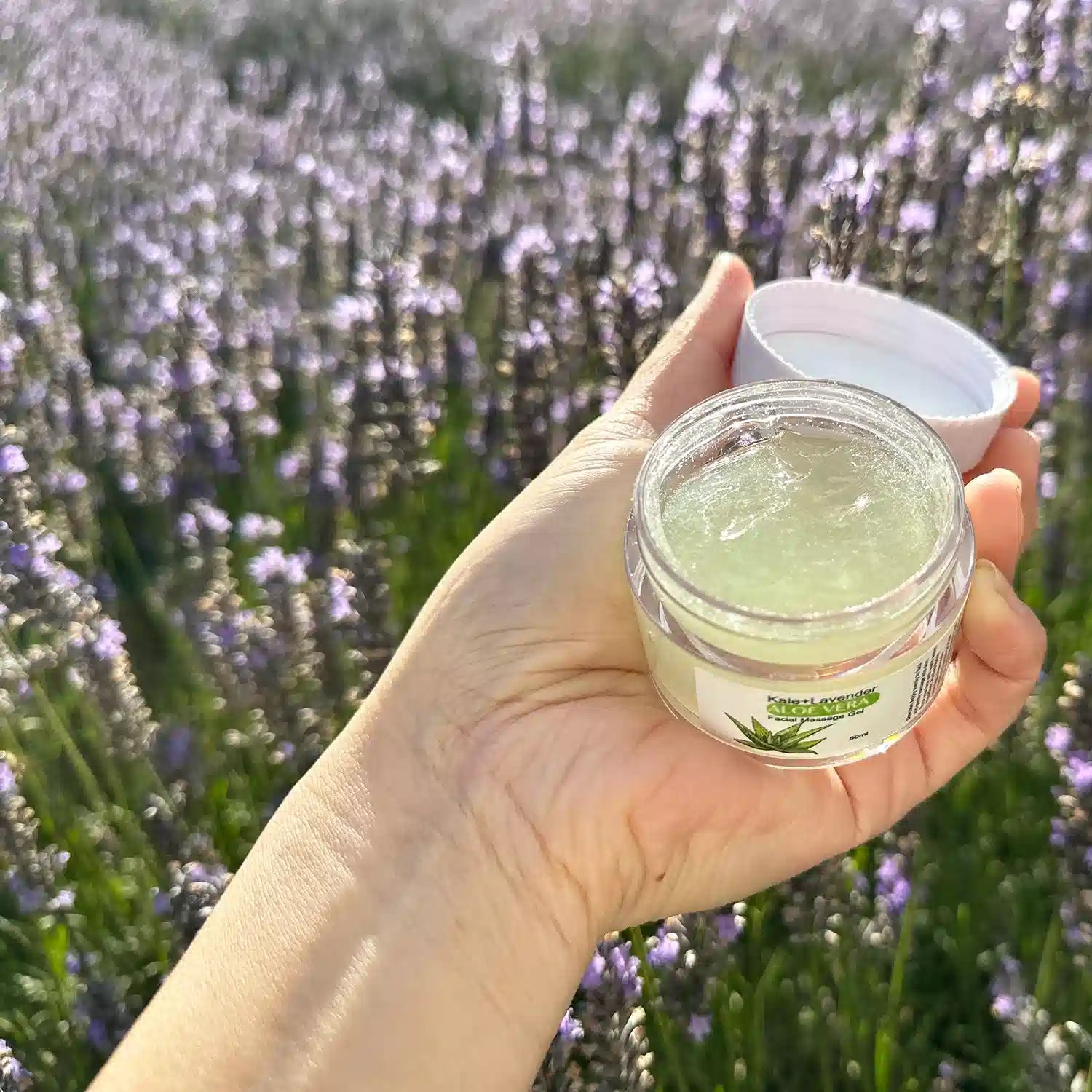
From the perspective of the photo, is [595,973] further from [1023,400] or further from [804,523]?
[1023,400]

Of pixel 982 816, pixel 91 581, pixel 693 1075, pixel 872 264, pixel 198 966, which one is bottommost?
pixel 693 1075

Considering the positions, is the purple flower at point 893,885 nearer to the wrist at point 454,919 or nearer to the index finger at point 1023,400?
the wrist at point 454,919

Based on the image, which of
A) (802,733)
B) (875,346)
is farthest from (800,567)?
(875,346)

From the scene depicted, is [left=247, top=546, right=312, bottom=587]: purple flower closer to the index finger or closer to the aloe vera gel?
the aloe vera gel

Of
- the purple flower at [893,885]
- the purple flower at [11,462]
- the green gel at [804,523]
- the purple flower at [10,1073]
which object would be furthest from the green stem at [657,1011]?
the purple flower at [11,462]

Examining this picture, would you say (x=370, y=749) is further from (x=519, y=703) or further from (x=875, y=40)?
(x=875, y=40)

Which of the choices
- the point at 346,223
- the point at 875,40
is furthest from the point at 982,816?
the point at 875,40
